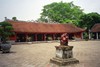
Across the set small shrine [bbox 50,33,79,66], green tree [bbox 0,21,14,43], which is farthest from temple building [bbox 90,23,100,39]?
small shrine [bbox 50,33,79,66]

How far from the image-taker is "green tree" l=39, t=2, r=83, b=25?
48412 mm

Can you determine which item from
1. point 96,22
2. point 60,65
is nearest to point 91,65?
point 60,65

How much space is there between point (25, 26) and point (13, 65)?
2544 centimetres

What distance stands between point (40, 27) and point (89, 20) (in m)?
16.6

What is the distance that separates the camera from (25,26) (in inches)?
1336

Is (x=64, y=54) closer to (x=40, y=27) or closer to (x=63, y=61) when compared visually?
(x=63, y=61)

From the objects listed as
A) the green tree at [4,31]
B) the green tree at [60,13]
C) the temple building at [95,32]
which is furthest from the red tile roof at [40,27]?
the green tree at [4,31]

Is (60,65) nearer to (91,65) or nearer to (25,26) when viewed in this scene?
(91,65)

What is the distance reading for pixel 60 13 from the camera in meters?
49.1

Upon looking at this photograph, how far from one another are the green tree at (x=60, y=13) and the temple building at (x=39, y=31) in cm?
840

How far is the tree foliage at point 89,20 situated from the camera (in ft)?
151

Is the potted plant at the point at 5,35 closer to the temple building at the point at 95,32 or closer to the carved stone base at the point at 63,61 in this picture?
the carved stone base at the point at 63,61

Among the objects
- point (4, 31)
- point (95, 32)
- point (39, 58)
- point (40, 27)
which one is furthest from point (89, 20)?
point (39, 58)

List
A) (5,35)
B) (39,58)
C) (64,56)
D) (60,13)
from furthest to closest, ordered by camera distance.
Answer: (60,13) → (5,35) → (39,58) → (64,56)
